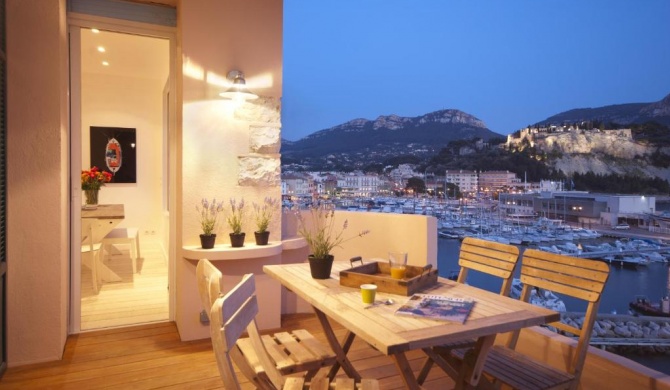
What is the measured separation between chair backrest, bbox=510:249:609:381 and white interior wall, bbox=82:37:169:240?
566 cm

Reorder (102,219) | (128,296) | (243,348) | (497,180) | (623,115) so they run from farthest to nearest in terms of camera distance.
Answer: (102,219) → (128,296) → (497,180) → (623,115) → (243,348)

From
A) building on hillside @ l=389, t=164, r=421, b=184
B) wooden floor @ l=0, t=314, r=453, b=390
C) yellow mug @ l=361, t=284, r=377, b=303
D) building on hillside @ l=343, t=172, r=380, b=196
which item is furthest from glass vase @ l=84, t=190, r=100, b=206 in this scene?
yellow mug @ l=361, t=284, r=377, b=303

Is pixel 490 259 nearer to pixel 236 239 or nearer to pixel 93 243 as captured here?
pixel 236 239

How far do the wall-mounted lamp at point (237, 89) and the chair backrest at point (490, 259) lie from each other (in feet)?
6.59

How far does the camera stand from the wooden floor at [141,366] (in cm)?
279

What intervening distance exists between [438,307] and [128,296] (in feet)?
13.2

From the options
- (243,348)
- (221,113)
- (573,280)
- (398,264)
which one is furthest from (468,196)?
(243,348)

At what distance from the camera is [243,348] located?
6.97 feet

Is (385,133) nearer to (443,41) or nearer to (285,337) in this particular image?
(285,337)

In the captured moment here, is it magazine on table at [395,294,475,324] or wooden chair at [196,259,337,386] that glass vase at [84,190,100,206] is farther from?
magazine on table at [395,294,475,324]

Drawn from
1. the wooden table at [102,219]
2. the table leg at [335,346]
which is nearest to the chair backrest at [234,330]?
the table leg at [335,346]

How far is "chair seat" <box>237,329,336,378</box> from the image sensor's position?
1977 millimetres

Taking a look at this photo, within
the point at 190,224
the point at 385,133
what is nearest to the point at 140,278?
the point at 190,224

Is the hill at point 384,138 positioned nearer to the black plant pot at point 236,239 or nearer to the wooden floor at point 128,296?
the black plant pot at point 236,239
